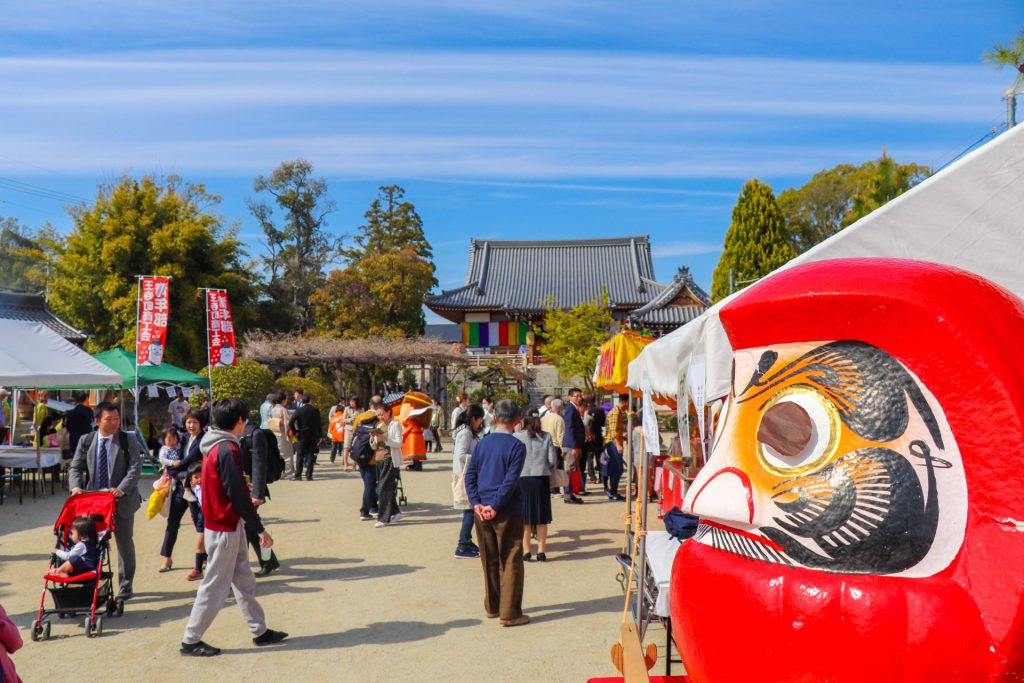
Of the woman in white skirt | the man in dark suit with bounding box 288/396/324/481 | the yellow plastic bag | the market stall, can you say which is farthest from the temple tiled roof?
the yellow plastic bag

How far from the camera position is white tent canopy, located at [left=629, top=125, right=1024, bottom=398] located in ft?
9.53

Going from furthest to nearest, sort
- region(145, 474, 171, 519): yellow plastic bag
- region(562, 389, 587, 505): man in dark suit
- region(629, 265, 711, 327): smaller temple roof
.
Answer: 1. region(629, 265, 711, 327): smaller temple roof
2. region(562, 389, 587, 505): man in dark suit
3. region(145, 474, 171, 519): yellow plastic bag

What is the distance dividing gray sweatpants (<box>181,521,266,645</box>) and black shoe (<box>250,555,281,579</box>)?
2.05m

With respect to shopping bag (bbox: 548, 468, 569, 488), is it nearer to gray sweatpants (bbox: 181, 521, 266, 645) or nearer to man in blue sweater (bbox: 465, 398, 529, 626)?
man in blue sweater (bbox: 465, 398, 529, 626)

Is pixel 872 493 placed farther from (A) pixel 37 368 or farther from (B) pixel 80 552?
(A) pixel 37 368

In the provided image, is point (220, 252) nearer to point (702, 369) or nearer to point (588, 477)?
point (588, 477)

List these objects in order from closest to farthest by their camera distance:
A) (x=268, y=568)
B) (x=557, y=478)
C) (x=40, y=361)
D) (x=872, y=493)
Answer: (x=872, y=493) < (x=268, y=568) < (x=557, y=478) < (x=40, y=361)

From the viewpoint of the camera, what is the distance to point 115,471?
19.5 feet

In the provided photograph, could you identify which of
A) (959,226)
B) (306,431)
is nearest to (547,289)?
(306,431)

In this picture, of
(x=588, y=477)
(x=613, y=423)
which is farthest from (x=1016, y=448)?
(x=588, y=477)

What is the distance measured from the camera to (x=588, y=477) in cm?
1389

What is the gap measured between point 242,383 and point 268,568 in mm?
11670

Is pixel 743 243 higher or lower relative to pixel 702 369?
higher

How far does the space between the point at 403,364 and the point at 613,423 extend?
11941 millimetres
